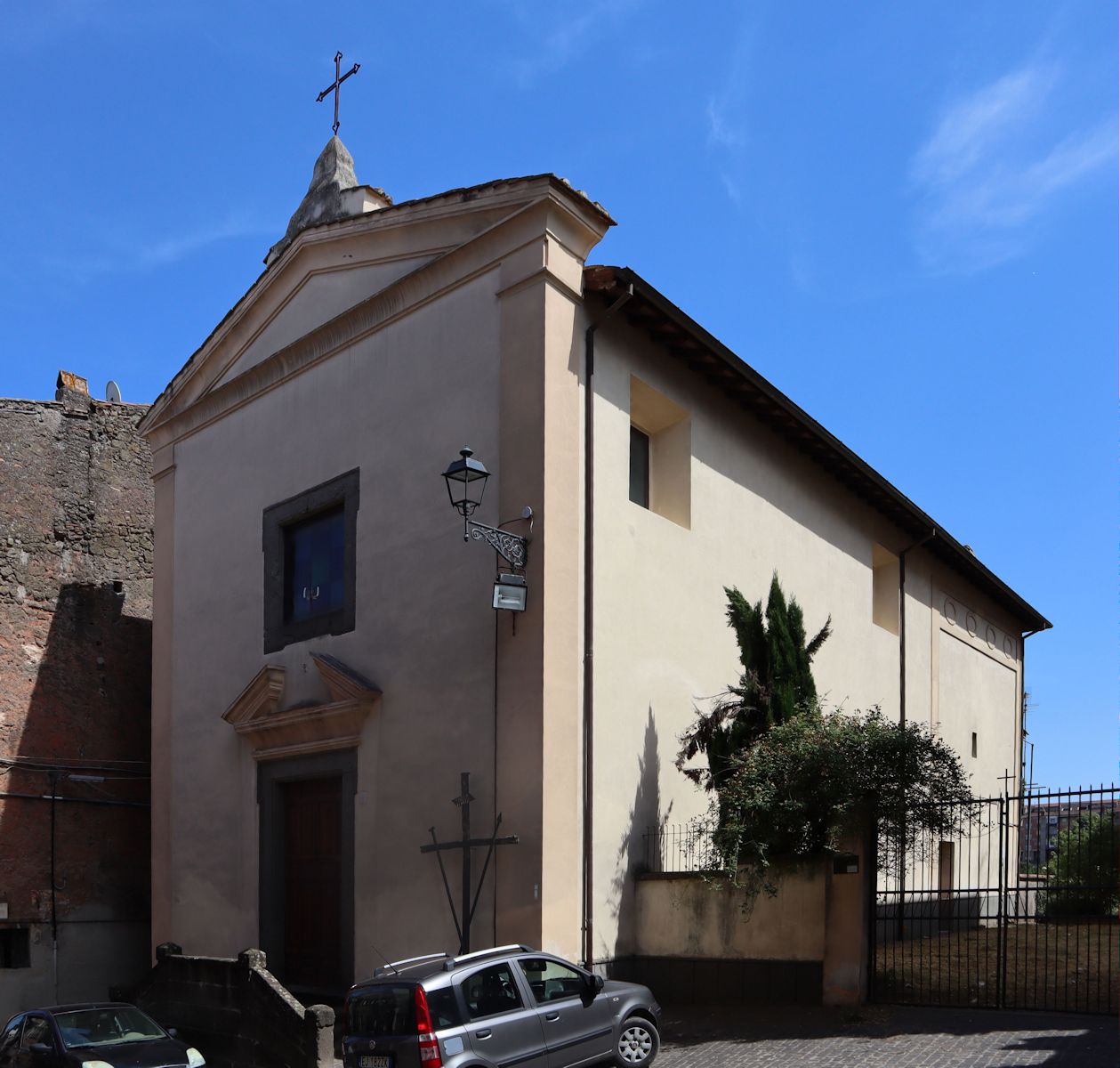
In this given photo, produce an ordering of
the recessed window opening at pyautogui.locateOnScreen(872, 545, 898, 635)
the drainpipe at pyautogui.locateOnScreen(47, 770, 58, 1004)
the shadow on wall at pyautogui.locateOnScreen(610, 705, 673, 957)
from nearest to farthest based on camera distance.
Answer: the shadow on wall at pyautogui.locateOnScreen(610, 705, 673, 957) < the drainpipe at pyautogui.locateOnScreen(47, 770, 58, 1004) < the recessed window opening at pyautogui.locateOnScreen(872, 545, 898, 635)

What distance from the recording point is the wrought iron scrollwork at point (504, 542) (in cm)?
1293

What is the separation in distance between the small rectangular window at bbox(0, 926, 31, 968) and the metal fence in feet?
34.1

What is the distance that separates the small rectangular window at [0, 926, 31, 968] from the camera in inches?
737

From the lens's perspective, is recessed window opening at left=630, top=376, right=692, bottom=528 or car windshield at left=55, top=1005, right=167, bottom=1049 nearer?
car windshield at left=55, top=1005, right=167, bottom=1049

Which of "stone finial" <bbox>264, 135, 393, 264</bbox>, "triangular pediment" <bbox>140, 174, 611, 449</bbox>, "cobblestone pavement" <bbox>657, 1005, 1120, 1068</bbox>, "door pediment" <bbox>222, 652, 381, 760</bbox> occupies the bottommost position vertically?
"cobblestone pavement" <bbox>657, 1005, 1120, 1068</bbox>

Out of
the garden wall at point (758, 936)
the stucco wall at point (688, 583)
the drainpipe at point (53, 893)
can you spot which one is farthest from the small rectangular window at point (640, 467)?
the drainpipe at point (53, 893)

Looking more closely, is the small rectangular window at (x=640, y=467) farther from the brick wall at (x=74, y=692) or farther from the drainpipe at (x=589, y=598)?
the brick wall at (x=74, y=692)

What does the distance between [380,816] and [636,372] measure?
610cm

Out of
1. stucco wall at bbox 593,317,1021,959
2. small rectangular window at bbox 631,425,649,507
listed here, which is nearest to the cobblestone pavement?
stucco wall at bbox 593,317,1021,959

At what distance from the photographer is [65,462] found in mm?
20844

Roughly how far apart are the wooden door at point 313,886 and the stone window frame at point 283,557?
75.7 inches

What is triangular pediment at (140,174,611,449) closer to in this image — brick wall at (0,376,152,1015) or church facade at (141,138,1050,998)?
church facade at (141,138,1050,998)

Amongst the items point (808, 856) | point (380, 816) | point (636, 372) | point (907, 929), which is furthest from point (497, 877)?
point (907, 929)

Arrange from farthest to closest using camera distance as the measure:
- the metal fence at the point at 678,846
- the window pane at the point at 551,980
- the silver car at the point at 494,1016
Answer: the metal fence at the point at 678,846
the window pane at the point at 551,980
the silver car at the point at 494,1016
